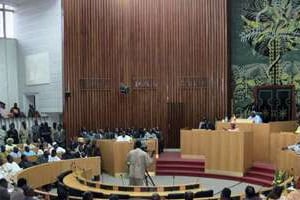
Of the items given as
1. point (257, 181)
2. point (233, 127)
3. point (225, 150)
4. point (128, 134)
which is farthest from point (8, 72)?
point (257, 181)

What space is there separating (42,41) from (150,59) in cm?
456

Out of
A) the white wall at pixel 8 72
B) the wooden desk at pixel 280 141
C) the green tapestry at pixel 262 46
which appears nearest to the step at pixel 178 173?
the wooden desk at pixel 280 141

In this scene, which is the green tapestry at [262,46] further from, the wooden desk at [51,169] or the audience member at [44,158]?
the audience member at [44,158]

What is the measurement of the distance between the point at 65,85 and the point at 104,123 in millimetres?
2103

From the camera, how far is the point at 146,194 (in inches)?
339

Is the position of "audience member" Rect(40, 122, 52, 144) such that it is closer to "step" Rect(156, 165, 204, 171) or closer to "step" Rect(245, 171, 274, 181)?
"step" Rect(156, 165, 204, 171)

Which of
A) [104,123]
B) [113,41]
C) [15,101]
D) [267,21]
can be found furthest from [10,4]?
[267,21]

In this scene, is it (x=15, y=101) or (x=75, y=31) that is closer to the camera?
(x=75, y=31)

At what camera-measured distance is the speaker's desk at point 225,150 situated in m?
13.5

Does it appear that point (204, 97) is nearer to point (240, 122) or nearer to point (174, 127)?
point (174, 127)

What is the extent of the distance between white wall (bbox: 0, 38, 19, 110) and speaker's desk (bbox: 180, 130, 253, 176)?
9608 mm

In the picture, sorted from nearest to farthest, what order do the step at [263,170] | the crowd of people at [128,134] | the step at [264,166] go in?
1. the step at [263,170]
2. the step at [264,166]
3. the crowd of people at [128,134]

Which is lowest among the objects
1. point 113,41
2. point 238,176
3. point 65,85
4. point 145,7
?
point 238,176

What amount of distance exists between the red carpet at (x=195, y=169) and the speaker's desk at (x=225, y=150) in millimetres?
185
